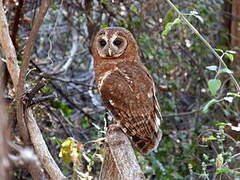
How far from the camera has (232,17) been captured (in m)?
5.25

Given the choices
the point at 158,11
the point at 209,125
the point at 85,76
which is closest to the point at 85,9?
the point at 158,11

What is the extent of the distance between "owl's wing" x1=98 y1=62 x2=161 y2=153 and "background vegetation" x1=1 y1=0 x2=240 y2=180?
64 centimetres

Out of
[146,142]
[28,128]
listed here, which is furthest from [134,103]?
[28,128]

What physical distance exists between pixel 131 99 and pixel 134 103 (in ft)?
0.10

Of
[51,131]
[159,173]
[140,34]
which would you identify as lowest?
[159,173]

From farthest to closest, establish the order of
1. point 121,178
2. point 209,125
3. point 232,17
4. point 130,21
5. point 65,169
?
point 232,17 → point 209,125 → point 130,21 → point 65,169 → point 121,178

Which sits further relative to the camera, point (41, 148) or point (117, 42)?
point (117, 42)

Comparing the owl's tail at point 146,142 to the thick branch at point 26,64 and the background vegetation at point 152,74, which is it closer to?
the background vegetation at point 152,74

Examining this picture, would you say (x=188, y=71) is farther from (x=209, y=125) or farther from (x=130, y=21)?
(x=130, y=21)

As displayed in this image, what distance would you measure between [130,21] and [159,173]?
1.26 m

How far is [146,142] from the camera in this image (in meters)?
2.92

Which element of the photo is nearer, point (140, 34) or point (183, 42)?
point (140, 34)

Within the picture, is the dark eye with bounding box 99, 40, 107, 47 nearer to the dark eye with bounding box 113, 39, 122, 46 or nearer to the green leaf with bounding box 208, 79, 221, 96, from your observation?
the dark eye with bounding box 113, 39, 122, 46

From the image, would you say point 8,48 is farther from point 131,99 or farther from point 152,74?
point 152,74
